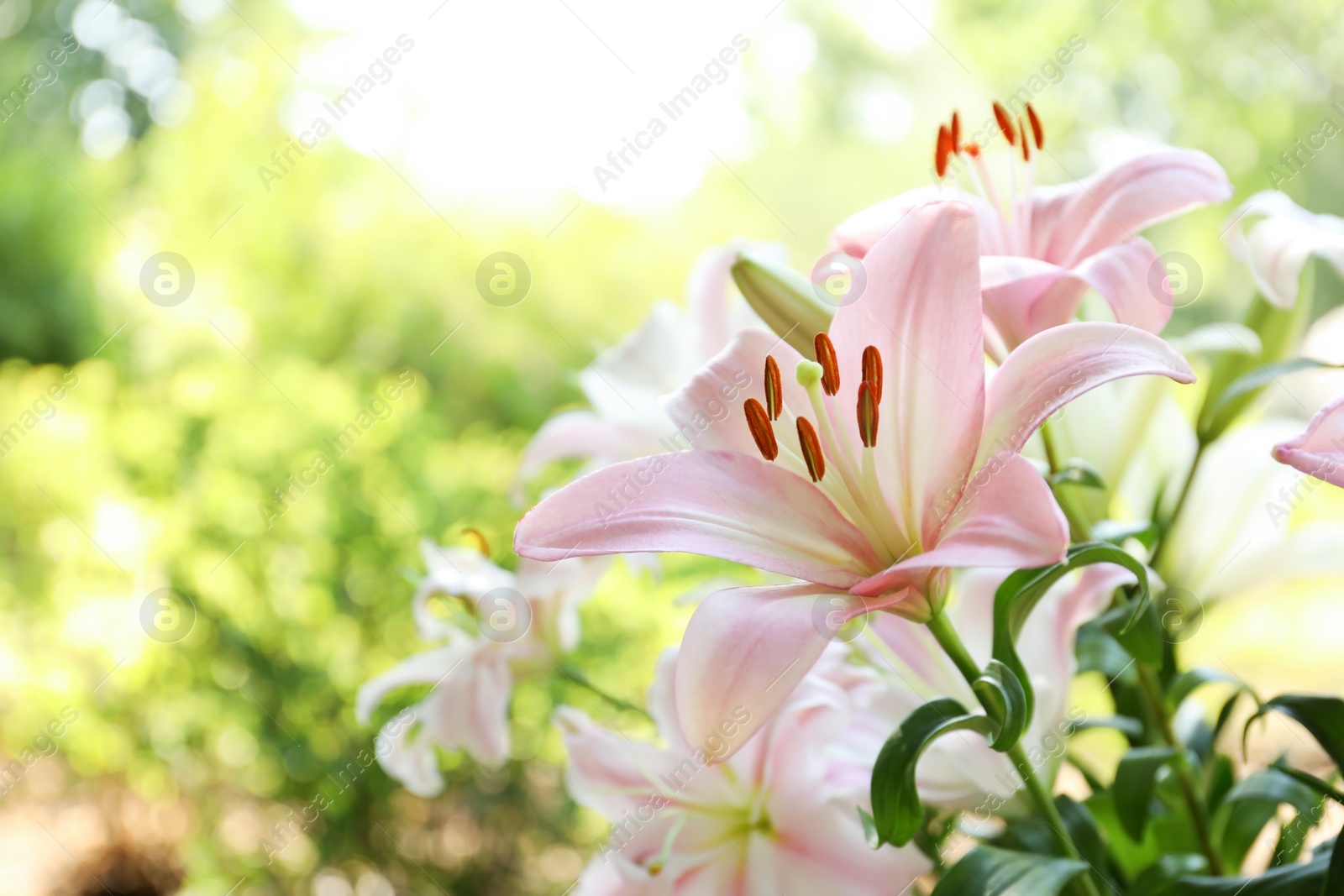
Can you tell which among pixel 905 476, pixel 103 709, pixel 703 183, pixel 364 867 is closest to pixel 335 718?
pixel 364 867

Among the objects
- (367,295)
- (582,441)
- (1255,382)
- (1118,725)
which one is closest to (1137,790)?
(1118,725)

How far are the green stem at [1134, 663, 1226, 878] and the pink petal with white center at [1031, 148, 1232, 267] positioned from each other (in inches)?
5.4

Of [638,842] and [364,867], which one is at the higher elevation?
[638,842]

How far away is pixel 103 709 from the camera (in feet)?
6.00

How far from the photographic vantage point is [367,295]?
10.4 feet

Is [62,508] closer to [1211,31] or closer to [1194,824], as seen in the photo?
[1194,824]

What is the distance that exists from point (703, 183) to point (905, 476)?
383 cm

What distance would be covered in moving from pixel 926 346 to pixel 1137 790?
163 millimetres

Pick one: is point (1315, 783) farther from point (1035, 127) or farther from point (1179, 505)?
point (1035, 127)

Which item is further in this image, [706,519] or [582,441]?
[582,441]

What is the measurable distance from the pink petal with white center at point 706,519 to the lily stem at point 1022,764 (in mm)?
23

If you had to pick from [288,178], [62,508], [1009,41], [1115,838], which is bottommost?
[1009,41]

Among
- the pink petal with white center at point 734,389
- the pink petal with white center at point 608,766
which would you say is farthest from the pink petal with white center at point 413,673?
the pink petal with white center at point 734,389

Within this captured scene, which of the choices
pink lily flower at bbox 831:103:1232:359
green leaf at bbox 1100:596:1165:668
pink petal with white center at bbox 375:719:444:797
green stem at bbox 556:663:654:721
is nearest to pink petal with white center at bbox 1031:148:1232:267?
pink lily flower at bbox 831:103:1232:359
